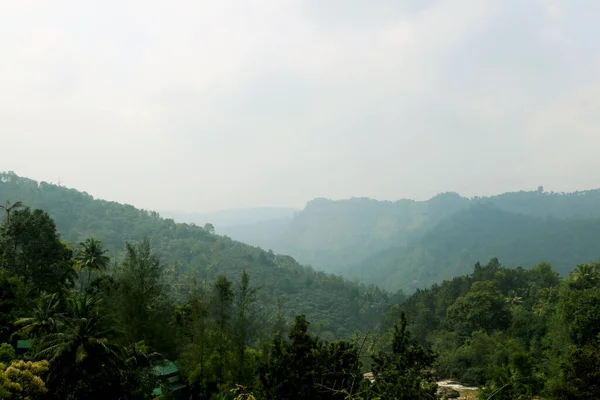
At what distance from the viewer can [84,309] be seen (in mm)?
22688

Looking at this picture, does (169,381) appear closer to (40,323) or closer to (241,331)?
(241,331)

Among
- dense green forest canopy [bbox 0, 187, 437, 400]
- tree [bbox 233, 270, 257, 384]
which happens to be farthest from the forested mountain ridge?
tree [bbox 233, 270, 257, 384]

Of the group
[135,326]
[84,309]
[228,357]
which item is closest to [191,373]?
[228,357]

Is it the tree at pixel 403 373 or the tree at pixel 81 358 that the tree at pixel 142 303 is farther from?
the tree at pixel 403 373

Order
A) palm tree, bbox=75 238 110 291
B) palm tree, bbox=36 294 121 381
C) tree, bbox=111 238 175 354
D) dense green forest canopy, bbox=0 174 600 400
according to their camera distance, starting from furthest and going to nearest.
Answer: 1. palm tree, bbox=75 238 110 291
2. tree, bbox=111 238 175 354
3. palm tree, bbox=36 294 121 381
4. dense green forest canopy, bbox=0 174 600 400

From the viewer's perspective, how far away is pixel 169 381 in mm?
29672

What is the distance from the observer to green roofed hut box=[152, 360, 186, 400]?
28.3m

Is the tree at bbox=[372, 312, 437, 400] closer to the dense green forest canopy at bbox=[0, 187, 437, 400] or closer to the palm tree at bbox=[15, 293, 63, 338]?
the dense green forest canopy at bbox=[0, 187, 437, 400]

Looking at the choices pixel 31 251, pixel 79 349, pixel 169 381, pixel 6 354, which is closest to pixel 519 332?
pixel 169 381

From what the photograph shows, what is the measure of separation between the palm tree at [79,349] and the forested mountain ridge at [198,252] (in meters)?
109

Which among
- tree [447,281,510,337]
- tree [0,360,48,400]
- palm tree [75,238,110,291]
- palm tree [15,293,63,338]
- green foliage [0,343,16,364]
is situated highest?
palm tree [75,238,110,291]

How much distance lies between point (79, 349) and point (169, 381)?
11.1 m

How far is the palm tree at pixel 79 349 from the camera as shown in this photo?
2003 cm

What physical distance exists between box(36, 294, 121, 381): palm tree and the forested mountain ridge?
10900 cm
